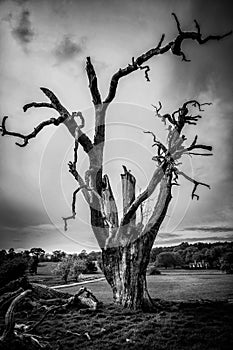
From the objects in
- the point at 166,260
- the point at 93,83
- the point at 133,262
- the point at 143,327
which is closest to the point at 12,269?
the point at 133,262

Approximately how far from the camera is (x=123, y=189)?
39.9 feet

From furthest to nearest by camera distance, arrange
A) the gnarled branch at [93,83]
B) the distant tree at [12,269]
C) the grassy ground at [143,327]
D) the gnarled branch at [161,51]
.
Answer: the distant tree at [12,269] → the gnarled branch at [93,83] → the gnarled branch at [161,51] → the grassy ground at [143,327]

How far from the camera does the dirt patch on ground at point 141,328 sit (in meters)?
6.03

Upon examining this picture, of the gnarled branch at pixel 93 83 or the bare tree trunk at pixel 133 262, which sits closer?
the bare tree trunk at pixel 133 262

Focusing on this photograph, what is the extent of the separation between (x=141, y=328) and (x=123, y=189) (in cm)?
618

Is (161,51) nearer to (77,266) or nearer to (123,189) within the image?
(123,189)

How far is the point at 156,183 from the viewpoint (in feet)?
36.8

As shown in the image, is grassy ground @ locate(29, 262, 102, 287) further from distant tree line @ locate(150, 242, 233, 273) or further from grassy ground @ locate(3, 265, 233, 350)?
grassy ground @ locate(3, 265, 233, 350)

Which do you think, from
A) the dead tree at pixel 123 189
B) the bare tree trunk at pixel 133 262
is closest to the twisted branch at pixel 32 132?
the dead tree at pixel 123 189

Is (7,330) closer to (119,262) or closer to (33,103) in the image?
(119,262)

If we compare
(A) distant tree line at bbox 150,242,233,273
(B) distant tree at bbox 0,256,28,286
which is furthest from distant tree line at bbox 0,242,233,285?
(B) distant tree at bbox 0,256,28,286

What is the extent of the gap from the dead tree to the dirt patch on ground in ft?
4.14

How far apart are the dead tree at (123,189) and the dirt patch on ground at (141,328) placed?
1.26 meters

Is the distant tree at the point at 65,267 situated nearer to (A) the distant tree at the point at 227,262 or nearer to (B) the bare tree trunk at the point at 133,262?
(A) the distant tree at the point at 227,262
